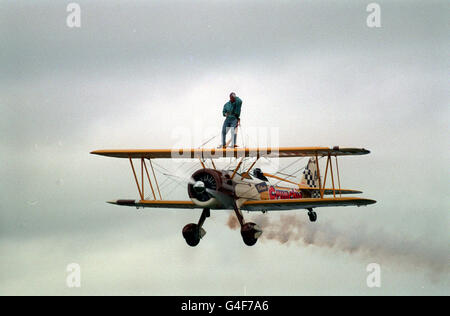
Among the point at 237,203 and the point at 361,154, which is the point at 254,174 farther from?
the point at 361,154

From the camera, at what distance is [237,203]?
18391mm

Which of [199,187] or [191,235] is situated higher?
[199,187]

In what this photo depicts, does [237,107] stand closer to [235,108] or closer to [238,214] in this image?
[235,108]

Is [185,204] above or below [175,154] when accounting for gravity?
below

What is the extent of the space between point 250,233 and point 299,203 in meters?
1.75

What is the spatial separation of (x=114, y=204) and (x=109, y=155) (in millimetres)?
1710

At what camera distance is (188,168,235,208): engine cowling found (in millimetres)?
17922

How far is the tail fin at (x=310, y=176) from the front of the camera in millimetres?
23609

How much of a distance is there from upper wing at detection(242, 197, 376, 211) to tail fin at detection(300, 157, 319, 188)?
17.8ft

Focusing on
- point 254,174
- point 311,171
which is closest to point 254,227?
point 254,174

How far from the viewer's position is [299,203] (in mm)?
17750

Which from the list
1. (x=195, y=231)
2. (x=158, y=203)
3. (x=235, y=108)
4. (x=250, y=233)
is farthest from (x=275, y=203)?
(x=158, y=203)

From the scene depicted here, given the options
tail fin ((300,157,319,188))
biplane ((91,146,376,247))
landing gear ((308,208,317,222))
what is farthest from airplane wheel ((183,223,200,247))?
tail fin ((300,157,319,188))

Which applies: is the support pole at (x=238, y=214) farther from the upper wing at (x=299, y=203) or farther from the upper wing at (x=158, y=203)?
the upper wing at (x=158, y=203)
